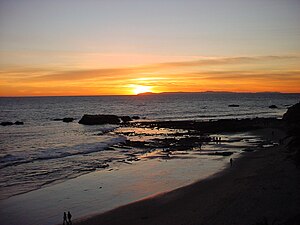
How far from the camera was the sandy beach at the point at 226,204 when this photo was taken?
12852 mm

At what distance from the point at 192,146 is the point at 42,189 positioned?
19.4 metres

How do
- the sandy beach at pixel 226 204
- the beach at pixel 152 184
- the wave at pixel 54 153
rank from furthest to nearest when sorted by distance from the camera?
the wave at pixel 54 153 → the beach at pixel 152 184 → the sandy beach at pixel 226 204

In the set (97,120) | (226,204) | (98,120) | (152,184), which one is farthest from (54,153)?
(98,120)

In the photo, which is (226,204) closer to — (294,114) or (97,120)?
(294,114)

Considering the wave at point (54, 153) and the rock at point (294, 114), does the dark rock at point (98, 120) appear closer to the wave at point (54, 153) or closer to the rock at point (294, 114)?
the wave at point (54, 153)

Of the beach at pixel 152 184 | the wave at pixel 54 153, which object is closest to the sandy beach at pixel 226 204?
the beach at pixel 152 184

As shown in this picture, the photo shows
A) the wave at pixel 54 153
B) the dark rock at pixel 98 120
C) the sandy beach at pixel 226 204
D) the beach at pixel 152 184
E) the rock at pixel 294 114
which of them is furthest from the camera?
the dark rock at pixel 98 120

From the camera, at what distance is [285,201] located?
14.0m

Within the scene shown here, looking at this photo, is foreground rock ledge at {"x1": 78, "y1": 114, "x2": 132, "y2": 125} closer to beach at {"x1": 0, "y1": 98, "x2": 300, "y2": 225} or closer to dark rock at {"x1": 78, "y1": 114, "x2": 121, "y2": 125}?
dark rock at {"x1": 78, "y1": 114, "x2": 121, "y2": 125}

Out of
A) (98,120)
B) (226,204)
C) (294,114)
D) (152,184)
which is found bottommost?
(152,184)

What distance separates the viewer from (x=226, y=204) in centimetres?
1459

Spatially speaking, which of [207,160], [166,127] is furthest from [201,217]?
[166,127]

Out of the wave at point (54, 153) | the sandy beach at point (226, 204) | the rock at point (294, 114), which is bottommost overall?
the wave at point (54, 153)

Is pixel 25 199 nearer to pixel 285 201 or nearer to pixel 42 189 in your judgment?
pixel 42 189
